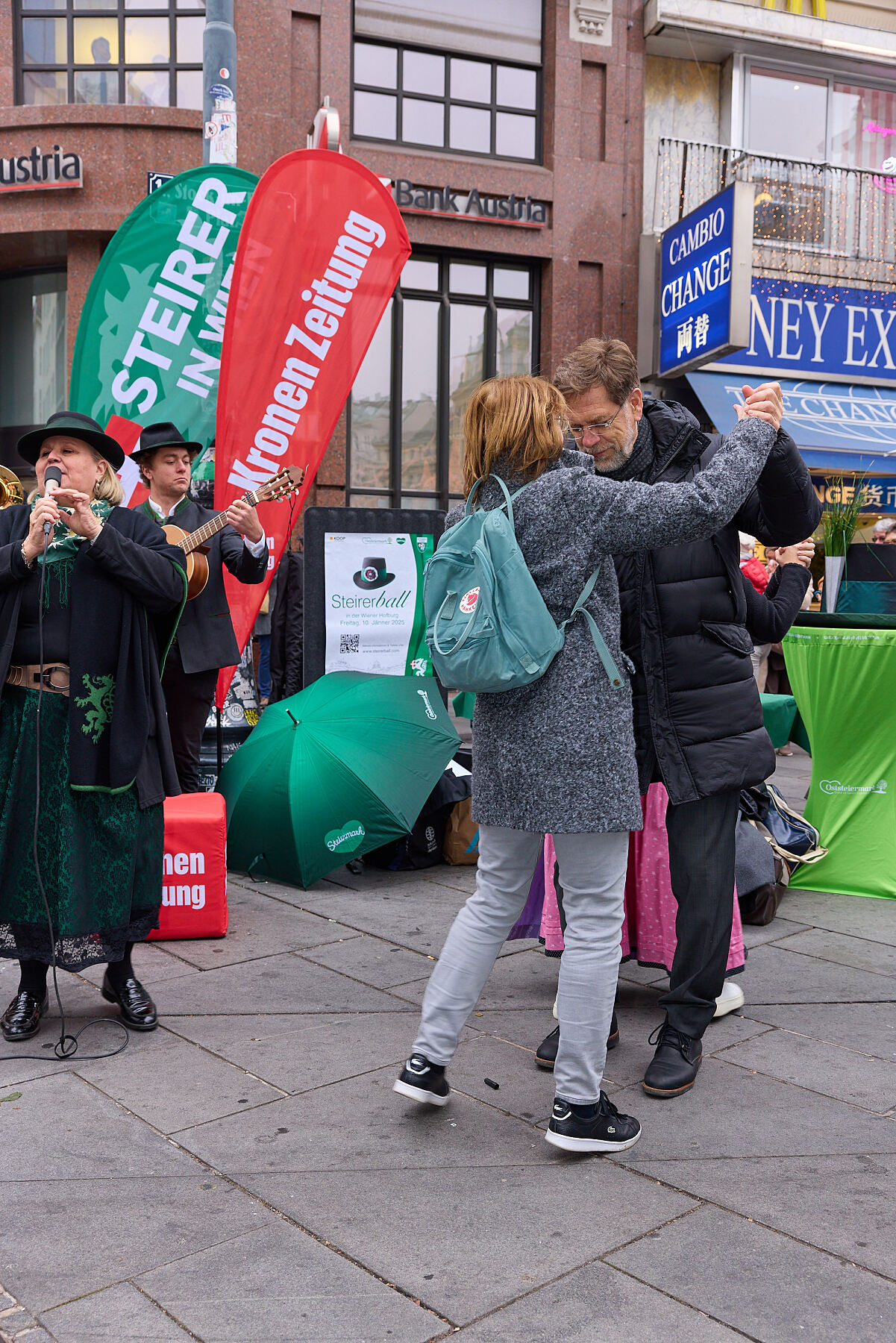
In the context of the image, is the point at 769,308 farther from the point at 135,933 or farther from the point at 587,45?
the point at 135,933

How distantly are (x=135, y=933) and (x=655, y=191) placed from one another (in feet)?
40.3

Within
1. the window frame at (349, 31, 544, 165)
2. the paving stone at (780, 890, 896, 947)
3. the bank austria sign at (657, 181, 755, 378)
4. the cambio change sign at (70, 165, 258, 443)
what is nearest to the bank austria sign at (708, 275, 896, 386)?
the bank austria sign at (657, 181, 755, 378)

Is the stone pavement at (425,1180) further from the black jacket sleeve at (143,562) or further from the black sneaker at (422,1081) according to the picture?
the black jacket sleeve at (143,562)

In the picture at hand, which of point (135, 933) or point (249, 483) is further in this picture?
point (249, 483)

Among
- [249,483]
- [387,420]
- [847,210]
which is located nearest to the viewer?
[249,483]

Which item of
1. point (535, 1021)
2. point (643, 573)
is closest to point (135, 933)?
point (535, 1021)

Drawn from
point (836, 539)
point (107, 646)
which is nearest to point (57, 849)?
point (107, 646)

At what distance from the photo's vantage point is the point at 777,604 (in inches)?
152

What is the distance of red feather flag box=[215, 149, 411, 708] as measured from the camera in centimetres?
655

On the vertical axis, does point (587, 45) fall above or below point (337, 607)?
above

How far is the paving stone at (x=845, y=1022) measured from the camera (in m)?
3.65

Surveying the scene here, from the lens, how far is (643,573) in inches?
128

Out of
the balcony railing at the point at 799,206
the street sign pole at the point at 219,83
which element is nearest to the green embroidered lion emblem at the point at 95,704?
the street sign pole at the point at 219,83

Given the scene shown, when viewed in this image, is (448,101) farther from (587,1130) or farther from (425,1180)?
(425,1180)
